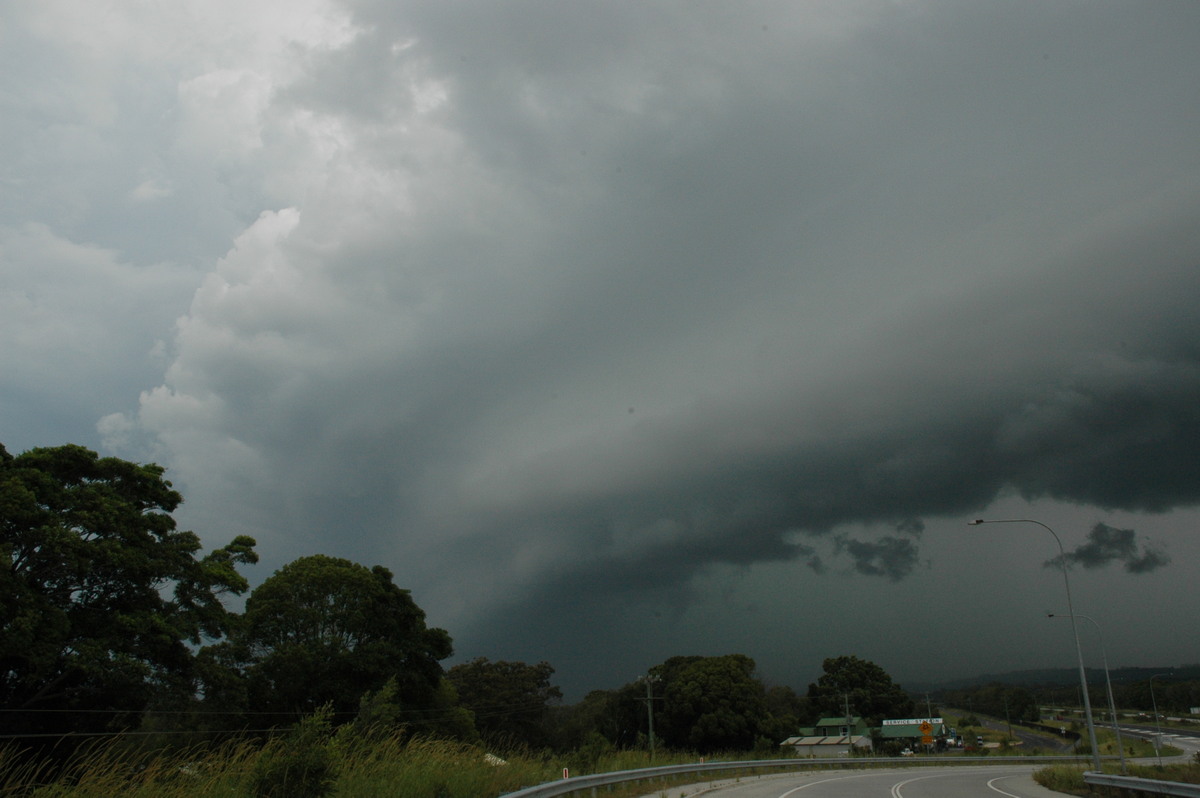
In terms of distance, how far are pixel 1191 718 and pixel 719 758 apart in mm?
128773

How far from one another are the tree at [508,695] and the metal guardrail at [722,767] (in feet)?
112

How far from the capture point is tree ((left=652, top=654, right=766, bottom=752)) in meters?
67.6

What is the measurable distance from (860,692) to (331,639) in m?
74.9

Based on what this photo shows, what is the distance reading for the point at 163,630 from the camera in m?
A: 28.3

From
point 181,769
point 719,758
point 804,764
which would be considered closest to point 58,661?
point 181,769

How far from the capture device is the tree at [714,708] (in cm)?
6762

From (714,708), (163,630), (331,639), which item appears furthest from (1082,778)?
(714,708)

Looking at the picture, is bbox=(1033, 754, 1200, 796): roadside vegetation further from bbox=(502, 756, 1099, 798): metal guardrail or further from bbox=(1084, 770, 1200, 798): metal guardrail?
bbox=(502, 756, 1099, 798): metal guardrail

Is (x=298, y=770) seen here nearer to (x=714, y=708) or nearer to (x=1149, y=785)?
(x=1149, y=785)

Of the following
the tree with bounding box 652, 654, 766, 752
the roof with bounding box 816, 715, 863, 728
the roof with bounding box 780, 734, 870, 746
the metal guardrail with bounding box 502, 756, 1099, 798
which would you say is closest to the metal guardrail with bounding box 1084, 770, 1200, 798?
the metal guardrail with bounding box 502, 756, 1099, 798

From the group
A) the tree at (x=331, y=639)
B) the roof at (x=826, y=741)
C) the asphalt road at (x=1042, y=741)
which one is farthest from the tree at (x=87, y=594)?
the roof at (x=826, y=741)

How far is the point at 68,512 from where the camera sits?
26922 millimetres

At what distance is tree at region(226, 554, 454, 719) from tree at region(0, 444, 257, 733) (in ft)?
46.2

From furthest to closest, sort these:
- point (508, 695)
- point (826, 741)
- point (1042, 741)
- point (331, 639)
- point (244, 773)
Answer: point (1042, 741)
point (826, 741)
point (508, 695)
point (331, 639)
point (244, 773)
